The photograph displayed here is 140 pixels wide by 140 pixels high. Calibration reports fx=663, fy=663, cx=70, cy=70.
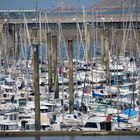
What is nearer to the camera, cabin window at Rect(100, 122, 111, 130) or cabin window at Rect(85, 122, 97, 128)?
cabin window at Rect(100, 122, 111, 130)

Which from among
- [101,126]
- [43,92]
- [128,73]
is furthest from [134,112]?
[128,73]

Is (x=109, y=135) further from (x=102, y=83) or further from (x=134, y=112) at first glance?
(x=102, y=83)

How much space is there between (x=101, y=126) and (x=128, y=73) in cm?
1982

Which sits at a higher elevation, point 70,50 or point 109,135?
point 70,50

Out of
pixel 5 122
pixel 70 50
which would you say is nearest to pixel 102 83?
pixel 70 50

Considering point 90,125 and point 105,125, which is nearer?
point 105,125

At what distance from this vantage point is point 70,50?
121ft

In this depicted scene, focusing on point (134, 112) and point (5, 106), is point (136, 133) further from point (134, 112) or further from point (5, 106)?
point (5, 106)

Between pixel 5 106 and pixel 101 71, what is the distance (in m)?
17.5

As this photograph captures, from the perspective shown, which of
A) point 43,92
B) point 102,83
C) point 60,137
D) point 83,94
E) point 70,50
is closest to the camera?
point 60,137

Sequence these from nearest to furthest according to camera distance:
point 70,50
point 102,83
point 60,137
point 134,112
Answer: point 60,137 → point 134,112 → point 70,50 → point 102,83

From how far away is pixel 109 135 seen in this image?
28.5m

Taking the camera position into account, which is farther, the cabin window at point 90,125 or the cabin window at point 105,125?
the cabin window at point 90,125

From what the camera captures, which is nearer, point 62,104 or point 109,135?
point 109,135
